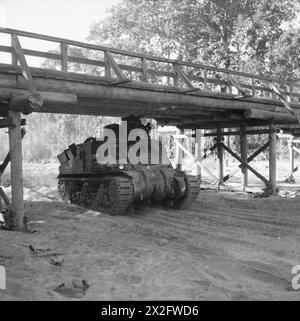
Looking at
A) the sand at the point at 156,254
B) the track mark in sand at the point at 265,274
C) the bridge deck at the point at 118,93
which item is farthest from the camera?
the bridge deck at the point at 118,93

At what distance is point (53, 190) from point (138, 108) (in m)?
5.99

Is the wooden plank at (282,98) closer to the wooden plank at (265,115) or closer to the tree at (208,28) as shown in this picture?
the wooden plank at (265,115)

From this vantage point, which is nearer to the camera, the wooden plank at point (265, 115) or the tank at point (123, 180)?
the tank at point (123, 180)

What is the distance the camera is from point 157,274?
605cm

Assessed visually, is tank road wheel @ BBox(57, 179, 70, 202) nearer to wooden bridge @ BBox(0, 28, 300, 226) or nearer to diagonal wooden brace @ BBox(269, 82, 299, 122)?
wooden bridge @ BBox(0, 28, 300, 226)

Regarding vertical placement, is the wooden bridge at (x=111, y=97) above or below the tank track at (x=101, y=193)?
above

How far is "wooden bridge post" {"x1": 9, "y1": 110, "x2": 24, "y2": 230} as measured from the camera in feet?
29.5

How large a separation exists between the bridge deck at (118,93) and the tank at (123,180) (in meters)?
1.09

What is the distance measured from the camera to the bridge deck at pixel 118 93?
8688mm

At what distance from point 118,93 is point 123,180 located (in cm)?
228

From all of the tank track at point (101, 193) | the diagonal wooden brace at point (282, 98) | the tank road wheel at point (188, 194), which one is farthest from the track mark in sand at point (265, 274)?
the diagonal wooden brace at point (282, 98)

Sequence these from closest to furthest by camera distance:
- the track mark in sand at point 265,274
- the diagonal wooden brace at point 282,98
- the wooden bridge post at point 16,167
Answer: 1. the track mark in sand at point 265,274
2. the wooden bridge post at point 16,167
3. the diagonal wooden brace at point 282,98
